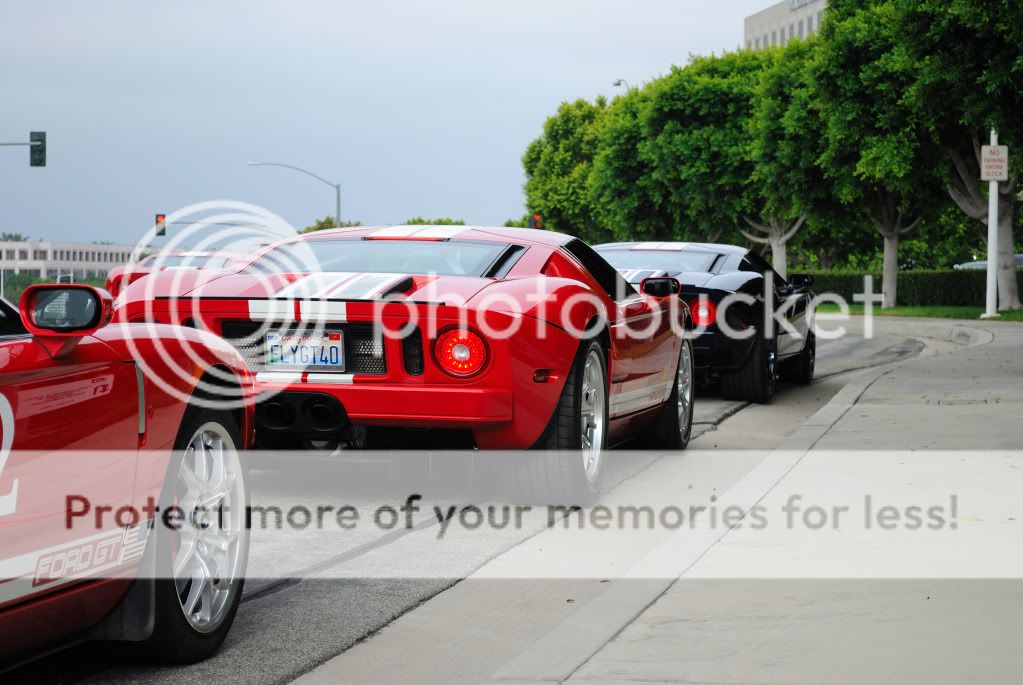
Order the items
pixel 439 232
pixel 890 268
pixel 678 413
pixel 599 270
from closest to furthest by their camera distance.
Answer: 1. pixel 439 232
2. pixel 599 270
3. pixel 678 413
4. pixel 890 268

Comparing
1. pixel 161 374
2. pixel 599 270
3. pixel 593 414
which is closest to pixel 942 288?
pixel 599 270

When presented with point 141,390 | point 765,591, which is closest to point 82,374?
point 141,390

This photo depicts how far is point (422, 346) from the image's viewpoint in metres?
6.02

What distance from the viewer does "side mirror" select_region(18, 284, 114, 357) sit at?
3.29 metres

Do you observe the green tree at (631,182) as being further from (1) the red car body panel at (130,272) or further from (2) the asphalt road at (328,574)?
(2) the asphalt road at (328,574)

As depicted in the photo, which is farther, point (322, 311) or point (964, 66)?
point (964, 66)

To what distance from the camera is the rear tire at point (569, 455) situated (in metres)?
6.30

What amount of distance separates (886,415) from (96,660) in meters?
7.20

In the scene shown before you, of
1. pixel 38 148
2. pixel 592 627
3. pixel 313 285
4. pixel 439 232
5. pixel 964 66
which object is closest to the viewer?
pixel 592 627

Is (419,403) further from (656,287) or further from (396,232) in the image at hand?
(656,287)

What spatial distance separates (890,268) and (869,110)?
9.72m

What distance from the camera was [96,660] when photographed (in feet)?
13.3

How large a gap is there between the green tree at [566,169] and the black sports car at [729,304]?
74032 mm

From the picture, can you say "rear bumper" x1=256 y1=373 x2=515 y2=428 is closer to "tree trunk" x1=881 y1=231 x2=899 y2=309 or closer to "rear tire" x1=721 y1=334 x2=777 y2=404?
"rear tire" x1=721 y1=334 x2=777 y2=404
